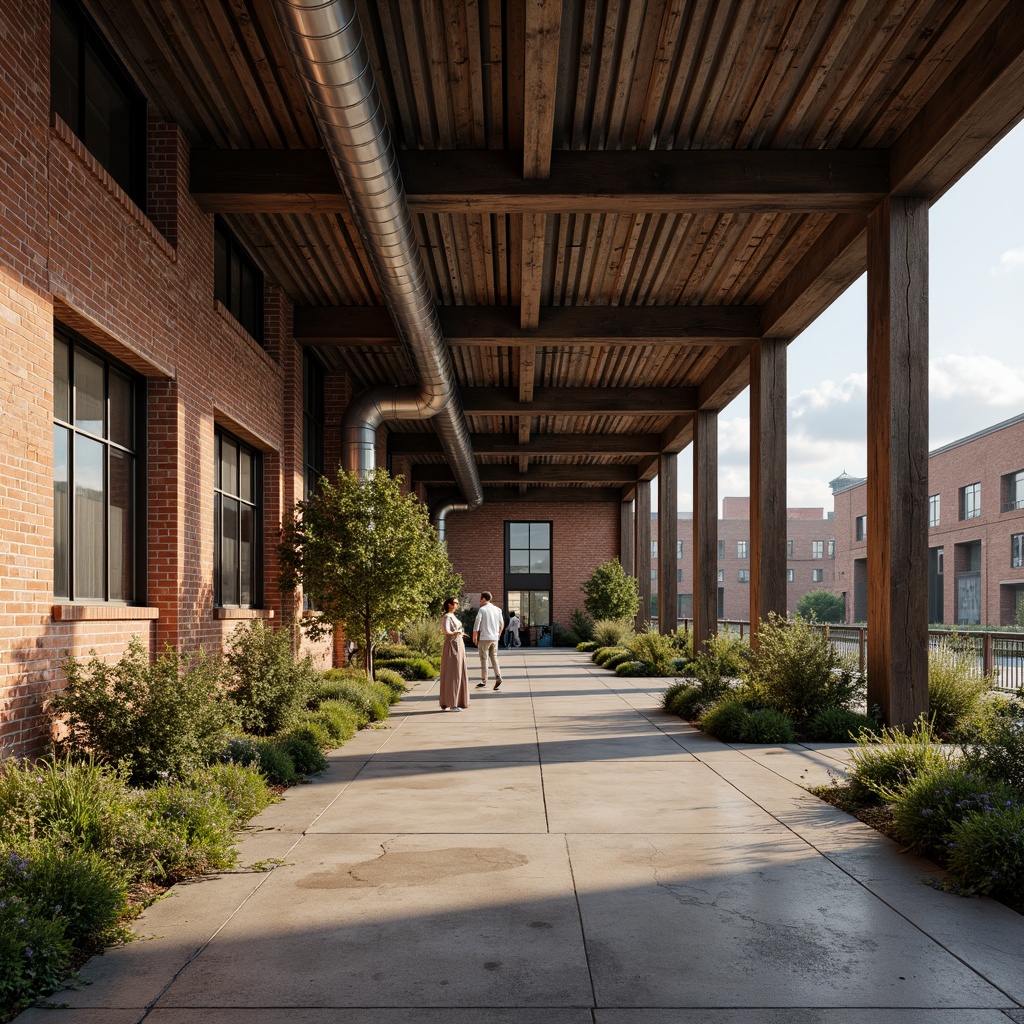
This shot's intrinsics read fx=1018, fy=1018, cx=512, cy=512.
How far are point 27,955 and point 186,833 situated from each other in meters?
1.88

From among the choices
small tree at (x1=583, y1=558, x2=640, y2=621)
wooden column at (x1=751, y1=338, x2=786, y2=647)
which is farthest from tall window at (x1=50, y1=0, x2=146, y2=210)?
small tree at (x1=583, y1=558, x2=640, y2=621)

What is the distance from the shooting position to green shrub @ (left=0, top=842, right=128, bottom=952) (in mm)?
4355

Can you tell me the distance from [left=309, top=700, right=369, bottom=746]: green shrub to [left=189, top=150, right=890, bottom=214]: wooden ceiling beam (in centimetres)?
547

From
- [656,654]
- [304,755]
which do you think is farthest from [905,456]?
[656,654]

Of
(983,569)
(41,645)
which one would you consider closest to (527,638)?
(983,569)

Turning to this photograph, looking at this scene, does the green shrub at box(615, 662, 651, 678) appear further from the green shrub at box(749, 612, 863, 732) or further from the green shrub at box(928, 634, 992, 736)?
the green shrub at box(928, 634, 992, 736)

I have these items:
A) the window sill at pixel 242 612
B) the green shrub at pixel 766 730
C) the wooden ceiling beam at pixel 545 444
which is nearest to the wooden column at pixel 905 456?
the green shrub at pixel 766 730

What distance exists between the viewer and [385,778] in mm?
8797

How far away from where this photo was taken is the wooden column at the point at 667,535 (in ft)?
81.7

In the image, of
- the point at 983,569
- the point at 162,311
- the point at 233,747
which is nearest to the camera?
the point at 233,747

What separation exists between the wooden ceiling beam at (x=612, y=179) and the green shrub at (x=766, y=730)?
18.0 ft

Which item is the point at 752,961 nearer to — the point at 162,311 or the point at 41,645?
the point at 41,645

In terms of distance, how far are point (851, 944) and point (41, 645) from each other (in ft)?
18.6

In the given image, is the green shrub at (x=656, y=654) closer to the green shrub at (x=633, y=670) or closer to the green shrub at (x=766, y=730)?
the green shrub at (x=633, y=670)
